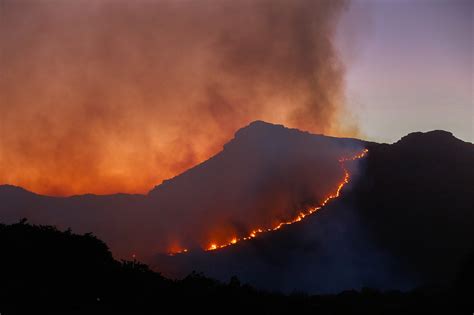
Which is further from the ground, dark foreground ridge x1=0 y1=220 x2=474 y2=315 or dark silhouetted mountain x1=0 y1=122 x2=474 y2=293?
dark silhouetted mountain x1=0 y1=122 x2=474 y2=293

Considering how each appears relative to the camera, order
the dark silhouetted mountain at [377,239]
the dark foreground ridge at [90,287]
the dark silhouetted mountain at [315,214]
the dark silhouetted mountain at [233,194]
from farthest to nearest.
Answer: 1. the dark silhouetted mountain at [233,194]
2. the dark silhouetted mountain at [315,214]
3. the dark silhouetted mountain at [377,239]
4. the dark foreground ridge at [90,287]

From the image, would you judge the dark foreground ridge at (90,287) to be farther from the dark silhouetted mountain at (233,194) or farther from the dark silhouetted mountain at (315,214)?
the dark silhouetted mountain at (233,194)

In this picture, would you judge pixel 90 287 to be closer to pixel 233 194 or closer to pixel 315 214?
pixel 315 214

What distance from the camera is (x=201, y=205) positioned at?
83.6m

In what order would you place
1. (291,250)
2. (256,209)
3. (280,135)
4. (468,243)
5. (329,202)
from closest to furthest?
1. (468,243)
2. (291,250)
3. (329,202)
4. (256,209)
5. (280,135)

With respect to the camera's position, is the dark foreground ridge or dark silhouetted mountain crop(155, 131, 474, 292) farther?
dark silhouetted mountain crop(155, 131, 474, 292)

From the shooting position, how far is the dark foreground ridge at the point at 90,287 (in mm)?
14188

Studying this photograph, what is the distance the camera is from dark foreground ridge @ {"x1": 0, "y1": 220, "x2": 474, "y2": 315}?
14188mm

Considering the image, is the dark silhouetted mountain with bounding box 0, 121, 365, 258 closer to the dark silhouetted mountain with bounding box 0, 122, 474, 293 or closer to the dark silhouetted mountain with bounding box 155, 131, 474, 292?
the dark silhouetted mountain with bounding box 0, 122, 474, 293

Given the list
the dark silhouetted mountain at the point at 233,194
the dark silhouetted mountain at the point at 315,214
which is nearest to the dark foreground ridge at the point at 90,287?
the dark silhouetted mountain at the point at 315,214

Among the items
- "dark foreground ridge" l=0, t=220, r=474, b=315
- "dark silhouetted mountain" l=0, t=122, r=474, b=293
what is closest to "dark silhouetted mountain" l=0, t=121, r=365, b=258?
"dark silhouetted mountain" l=0, t=122, r=474, b=293

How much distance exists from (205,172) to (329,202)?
34081mm

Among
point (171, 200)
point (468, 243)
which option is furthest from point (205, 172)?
point (468, 243)

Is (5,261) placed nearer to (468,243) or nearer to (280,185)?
(468,243)
